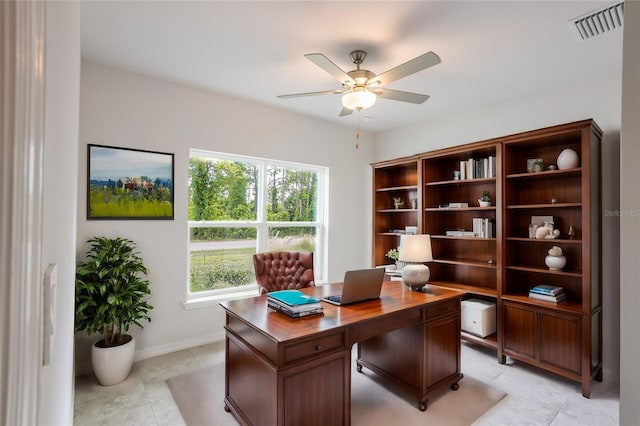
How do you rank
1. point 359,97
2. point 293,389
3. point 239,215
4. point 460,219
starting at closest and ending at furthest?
A: 1. point 293,389
2. point 359,97
3. point 239,215
4. point 460,219

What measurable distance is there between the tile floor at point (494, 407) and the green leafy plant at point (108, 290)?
1.28 ft

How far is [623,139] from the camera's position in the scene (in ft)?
2.68

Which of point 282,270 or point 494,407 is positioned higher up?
point 282,270

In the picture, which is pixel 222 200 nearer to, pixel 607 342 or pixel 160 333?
pixel 160 333

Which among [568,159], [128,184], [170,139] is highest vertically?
[170,139]

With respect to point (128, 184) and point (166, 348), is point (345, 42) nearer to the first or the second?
point (128, 184)

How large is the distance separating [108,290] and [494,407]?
317 centimetres

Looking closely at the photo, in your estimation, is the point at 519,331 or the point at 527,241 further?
the point at 527,241

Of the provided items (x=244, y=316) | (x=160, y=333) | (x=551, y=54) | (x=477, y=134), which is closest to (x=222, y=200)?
(x=160, y=333)

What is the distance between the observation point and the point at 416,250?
2668mm

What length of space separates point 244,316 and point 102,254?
152cm

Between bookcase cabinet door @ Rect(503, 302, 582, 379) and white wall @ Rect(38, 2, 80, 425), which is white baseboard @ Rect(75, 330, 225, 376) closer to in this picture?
white wall @ Rect(38, 2, 80, 425)

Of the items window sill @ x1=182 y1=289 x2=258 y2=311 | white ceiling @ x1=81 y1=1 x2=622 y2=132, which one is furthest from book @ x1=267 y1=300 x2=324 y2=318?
white ceiling @ x1=81 y1=1 x2=622 y2=132

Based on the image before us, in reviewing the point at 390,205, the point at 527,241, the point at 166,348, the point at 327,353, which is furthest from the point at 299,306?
the point at 390,205
